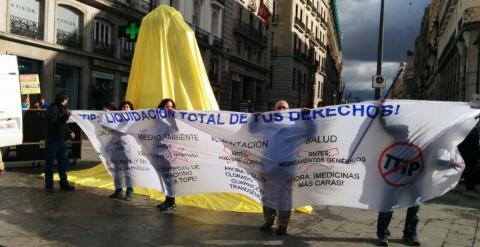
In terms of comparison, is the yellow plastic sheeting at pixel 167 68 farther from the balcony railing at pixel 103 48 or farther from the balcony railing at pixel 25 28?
the balcony railing at pixel 103 48

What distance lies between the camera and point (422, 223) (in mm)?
7863

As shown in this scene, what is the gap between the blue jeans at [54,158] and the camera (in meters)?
8.95

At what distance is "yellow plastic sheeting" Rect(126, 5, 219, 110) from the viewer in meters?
10.3

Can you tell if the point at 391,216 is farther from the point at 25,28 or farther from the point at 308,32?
the point at 308,32

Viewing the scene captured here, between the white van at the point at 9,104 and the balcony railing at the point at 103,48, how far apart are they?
18.8 meters

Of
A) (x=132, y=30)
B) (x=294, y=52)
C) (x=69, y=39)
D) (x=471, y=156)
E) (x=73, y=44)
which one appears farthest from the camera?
(x=294, y=52)

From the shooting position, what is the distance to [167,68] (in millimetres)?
10469

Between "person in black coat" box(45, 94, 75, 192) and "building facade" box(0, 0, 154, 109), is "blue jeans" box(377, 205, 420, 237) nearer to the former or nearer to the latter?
"person in black coat" box(45, 94, 75, 192)

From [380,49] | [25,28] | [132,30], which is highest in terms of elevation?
[25,28]

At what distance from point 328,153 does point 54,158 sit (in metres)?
5.01

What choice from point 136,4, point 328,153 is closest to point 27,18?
point 136,4

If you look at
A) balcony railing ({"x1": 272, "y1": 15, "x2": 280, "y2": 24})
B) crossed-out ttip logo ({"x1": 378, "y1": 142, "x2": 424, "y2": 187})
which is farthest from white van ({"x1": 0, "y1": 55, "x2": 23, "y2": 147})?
balcony railing ({"x1": 272, "y1": 15, "x2": 280, "y2": 24})

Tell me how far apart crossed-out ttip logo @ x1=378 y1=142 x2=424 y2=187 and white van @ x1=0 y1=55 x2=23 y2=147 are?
7.23m

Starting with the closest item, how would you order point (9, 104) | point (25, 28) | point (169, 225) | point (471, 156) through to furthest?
1. point (169, 225)
2. point (9, 104)
3. point (471, 156)
4. point (25, 28)
